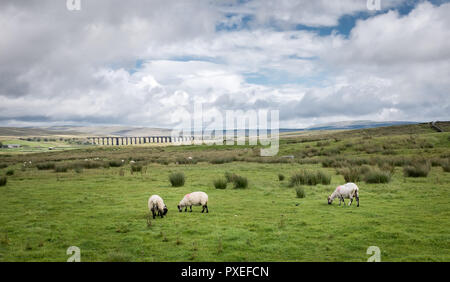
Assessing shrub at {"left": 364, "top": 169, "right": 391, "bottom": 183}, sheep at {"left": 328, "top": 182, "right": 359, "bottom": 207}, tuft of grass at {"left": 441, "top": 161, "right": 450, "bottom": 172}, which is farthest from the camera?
tuft of grass at {"left": 441, "top": 161, "right": 450, "bottom": 172}

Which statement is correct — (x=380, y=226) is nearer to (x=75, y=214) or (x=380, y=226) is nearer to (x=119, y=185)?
(x=75, y=214)

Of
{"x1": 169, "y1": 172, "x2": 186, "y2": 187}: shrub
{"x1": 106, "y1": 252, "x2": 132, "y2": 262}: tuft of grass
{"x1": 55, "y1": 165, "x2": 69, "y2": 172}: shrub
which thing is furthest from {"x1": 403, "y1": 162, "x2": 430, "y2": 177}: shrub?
{"x1": 55, "y1": 165, "x2": 69, "y2": 172}: shrub

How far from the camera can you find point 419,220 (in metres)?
11.9

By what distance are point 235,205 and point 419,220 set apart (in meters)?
8.15

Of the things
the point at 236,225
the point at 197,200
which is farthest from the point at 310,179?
the point at 236,225

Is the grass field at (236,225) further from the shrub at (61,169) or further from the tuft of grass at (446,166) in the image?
the shrub at (61,169)

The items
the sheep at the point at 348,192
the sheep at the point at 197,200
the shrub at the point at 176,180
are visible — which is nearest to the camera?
the sheep at the point at 197,200

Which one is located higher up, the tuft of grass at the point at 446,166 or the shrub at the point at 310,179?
the tuft of grass at the point at 446,166

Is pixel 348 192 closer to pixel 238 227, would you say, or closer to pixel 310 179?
pixel 238 227

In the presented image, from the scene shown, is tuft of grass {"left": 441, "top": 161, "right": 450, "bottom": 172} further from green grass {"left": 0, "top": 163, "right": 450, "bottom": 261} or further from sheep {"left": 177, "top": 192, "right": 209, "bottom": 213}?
sheep {"left": 177, "top": 192, "right": 209, "bottom": 213}

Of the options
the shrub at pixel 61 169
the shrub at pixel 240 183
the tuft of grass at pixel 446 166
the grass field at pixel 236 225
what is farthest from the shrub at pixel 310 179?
the shrub at pixel 61 169

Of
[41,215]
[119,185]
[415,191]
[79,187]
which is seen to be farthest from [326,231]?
[79,187]
